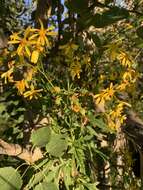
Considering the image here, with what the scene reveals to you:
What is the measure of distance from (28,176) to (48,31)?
1.15 ft

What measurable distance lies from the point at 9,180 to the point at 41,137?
12cm

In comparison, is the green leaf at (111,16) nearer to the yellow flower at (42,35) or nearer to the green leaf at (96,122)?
the yellow flower at (42,35)

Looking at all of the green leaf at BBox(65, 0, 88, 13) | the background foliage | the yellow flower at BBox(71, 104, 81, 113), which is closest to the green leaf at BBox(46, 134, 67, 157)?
the background foliage

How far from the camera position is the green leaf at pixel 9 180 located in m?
1.04

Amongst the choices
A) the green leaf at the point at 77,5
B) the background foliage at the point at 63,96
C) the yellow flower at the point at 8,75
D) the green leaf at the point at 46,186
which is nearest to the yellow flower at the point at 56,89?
the background foliage at the point at 63,96

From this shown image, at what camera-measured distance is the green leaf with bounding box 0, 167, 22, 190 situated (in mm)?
1043

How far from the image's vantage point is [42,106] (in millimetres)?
1310

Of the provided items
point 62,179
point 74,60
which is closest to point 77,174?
point 62,179

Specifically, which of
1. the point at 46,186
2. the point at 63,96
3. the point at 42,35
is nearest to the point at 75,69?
the point at 63,96

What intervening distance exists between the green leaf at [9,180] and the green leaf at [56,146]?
0.09 metres

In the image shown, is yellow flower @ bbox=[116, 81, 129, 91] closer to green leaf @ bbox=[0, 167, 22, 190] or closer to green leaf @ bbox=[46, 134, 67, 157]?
green leaf @ bbox=[46, 134, 67, 157]

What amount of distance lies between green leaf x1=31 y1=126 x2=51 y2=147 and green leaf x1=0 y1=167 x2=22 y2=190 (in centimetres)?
8

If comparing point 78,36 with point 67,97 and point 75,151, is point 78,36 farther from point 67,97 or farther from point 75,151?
point 75,151

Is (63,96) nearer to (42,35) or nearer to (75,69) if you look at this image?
(75,69)
